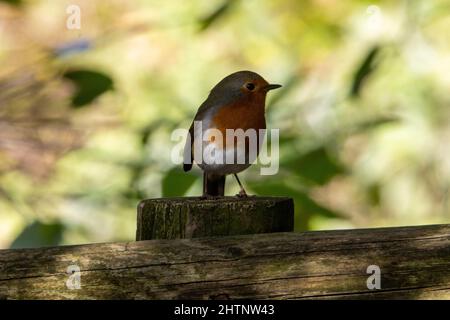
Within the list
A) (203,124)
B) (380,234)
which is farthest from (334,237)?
(203,124)

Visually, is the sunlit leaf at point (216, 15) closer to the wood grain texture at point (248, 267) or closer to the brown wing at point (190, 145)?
the brown wing at point (190, 145)

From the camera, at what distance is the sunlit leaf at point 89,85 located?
346 centimetres

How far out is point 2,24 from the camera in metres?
5.49

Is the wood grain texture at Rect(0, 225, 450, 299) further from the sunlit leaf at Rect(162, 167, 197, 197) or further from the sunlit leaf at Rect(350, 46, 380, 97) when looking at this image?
the sunlit leaf at Rect(350, 46, 380, 97)

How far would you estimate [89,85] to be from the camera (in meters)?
3.47

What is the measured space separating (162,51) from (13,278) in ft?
12.9

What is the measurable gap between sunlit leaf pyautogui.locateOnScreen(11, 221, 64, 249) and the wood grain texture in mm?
1194

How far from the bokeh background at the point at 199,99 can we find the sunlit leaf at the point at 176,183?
0.34m

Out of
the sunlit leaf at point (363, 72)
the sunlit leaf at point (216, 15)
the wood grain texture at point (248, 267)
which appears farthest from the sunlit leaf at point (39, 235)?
the sunlit leaf at point (363, 72)

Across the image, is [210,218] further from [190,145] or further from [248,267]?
[190,145]

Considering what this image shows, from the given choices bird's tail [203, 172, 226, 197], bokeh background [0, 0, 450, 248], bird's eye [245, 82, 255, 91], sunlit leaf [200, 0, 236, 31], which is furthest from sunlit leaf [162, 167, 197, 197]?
sunlit leaf [200, 0, 236, 31]

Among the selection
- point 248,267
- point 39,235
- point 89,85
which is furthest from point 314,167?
point 248,267

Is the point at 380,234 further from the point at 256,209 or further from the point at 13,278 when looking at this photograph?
the point at 13,278

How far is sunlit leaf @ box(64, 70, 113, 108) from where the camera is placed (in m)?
3.46
